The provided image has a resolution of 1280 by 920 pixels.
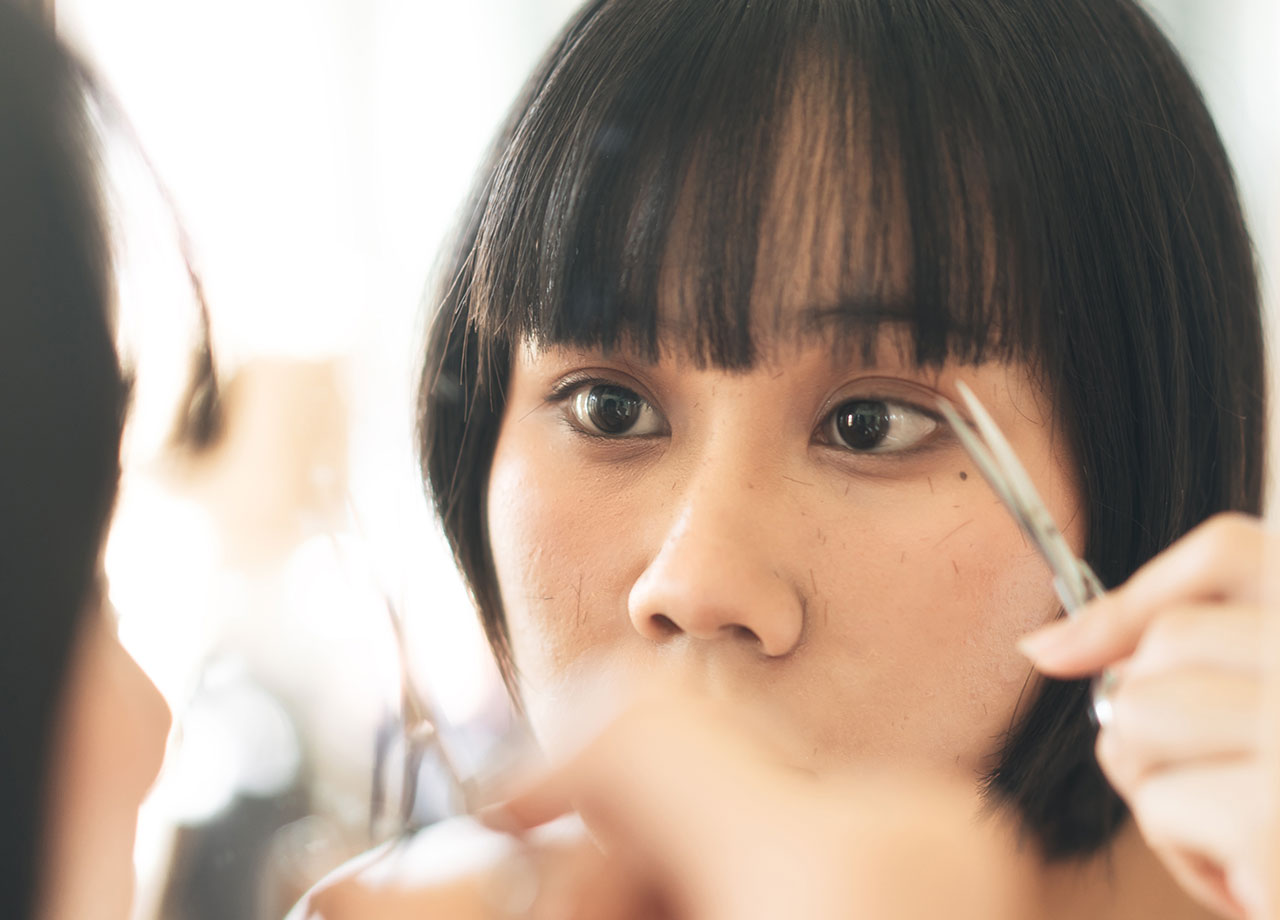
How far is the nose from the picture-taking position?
0.33m

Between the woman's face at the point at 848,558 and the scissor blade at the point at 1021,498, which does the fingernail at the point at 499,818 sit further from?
the scissor blade at the point at 1021,498

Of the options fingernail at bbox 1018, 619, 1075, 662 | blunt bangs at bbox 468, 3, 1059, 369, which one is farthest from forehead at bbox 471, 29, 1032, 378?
fingernail at bbox 1018, 619, 1075, 662

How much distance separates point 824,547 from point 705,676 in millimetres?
57

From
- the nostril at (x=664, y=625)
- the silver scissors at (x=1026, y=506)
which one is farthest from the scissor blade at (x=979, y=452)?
the nostril at (x=664, y=625)

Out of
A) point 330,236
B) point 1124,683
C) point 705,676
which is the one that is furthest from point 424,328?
point 1124,683

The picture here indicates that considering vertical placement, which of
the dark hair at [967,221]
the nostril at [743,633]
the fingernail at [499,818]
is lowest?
the fingernail at [499,818]

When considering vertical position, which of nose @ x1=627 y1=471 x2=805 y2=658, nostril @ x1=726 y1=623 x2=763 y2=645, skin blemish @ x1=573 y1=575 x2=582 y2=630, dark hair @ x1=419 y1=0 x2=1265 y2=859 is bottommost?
skin blemish @ x1=573 y1=575 x2=582 y2=630

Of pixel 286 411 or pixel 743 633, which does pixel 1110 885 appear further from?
pixel 286 411

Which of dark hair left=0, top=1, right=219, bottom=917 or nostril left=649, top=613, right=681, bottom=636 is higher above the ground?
dark hair left=0, top=1, right=219, bottom=917

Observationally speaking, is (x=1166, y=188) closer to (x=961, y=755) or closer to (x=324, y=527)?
(x=961, y=755)

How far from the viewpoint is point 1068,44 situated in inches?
14.9

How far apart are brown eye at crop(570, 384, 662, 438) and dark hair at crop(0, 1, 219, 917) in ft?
0.50

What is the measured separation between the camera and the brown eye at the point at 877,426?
348mm

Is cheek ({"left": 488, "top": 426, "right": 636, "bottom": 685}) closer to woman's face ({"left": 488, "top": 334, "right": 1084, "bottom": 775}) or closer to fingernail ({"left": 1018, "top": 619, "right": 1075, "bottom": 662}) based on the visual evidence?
woman's face ({"left": 488, "top": 334, "right": 1084, "bottom": 775})
